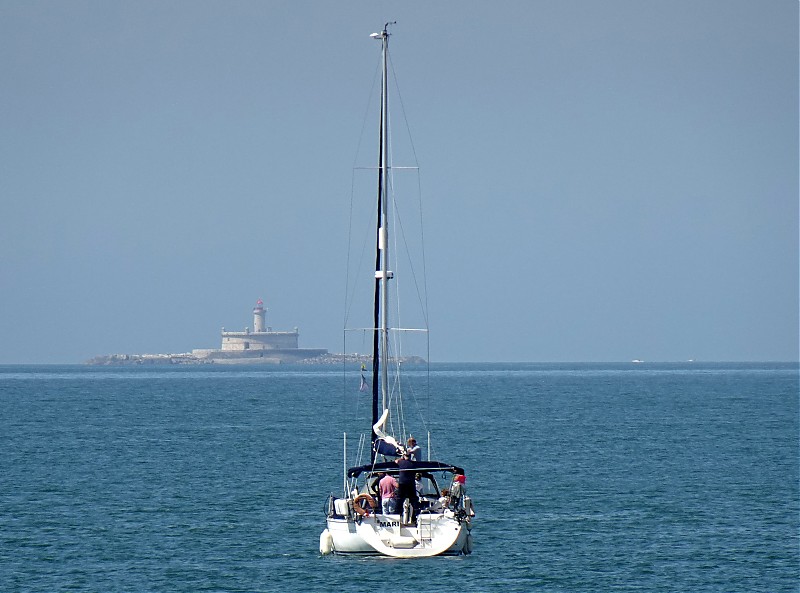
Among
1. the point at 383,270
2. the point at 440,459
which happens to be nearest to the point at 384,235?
the point at 383,270

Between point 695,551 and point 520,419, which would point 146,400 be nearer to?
point 520,419

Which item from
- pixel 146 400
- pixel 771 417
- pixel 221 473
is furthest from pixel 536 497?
pixel 146 400

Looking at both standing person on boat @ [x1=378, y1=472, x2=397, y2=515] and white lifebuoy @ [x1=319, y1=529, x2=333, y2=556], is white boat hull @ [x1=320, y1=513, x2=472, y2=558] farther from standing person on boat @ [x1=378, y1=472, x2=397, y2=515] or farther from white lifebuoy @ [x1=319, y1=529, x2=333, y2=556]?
white lifebuoy @ [x1=319, y1=529, x2=333, y2=556]

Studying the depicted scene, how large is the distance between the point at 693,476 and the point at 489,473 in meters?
9.86

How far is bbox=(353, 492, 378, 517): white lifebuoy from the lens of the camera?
41.1m

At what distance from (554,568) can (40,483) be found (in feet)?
101

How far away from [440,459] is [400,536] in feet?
108

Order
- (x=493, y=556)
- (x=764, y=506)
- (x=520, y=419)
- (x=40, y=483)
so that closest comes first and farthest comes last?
(x=493, y=556) < (x=764, y=506) < (x=40, y=483) < (x=520, y=419)

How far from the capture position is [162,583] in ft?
127

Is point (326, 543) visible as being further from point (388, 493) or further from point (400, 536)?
point (400, 536)

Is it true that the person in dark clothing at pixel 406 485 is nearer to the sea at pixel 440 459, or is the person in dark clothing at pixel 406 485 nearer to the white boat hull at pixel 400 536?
the white boat hull at pixel 400 536

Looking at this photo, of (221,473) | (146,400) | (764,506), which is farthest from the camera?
(146,400)

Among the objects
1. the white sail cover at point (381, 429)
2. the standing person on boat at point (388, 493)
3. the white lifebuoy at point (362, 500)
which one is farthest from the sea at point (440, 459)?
the white sail cover at point (381, 429)

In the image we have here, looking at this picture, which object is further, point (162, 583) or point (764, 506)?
point (764, 506)
